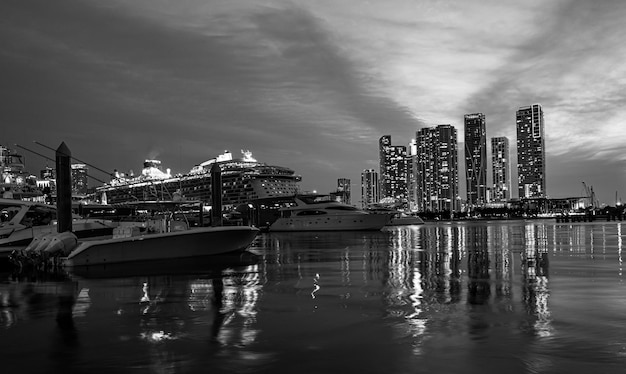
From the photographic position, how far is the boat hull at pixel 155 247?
22125mm

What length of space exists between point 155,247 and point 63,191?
6294 millimetres

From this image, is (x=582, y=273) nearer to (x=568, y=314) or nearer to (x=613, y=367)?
(x=568, y=314)

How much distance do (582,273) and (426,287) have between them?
268 inches

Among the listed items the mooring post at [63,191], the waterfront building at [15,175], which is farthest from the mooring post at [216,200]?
the waterfront building at [15,175]

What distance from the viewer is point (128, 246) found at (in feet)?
74.7

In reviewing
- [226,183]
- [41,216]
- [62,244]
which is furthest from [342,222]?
[62,244]

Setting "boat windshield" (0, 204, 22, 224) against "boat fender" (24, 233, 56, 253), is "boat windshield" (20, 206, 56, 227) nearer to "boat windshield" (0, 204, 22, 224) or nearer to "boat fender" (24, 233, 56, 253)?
"boat windshield" (0, 204, 22, 224)

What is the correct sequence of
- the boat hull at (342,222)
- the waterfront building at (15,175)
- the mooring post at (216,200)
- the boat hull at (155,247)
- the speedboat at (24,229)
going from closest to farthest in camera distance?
the boat hull at (155,247), the speedboat at (24,229), the mooring post at (216,200), the waterfront building at (15,175), the boat hull at (342,222)

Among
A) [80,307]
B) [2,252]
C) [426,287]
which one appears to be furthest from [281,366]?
[2,252]

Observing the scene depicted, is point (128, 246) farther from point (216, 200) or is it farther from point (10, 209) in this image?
point (10, 209)

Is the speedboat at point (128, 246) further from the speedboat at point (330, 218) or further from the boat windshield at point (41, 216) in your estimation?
the speedboat at point (330, 218)

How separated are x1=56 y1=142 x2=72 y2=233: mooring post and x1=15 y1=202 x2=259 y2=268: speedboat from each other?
151cm

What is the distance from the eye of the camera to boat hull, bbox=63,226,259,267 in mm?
22125

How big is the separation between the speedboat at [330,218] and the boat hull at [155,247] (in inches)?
1930
